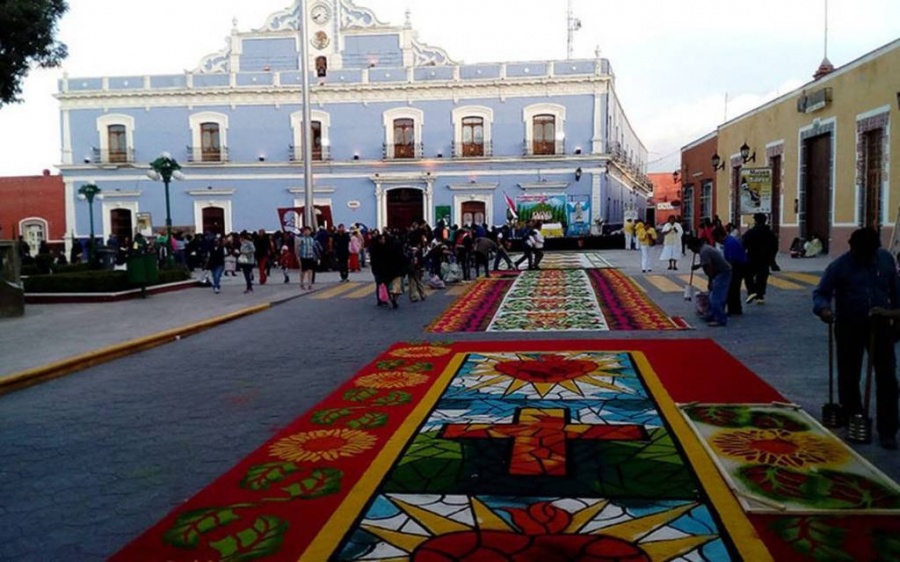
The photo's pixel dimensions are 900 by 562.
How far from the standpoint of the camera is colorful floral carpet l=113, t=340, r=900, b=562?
3928 millimetres

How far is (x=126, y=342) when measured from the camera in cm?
1099

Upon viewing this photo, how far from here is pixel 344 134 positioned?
39.1m

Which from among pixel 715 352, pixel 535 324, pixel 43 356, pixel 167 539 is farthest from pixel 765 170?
pixel 167 539

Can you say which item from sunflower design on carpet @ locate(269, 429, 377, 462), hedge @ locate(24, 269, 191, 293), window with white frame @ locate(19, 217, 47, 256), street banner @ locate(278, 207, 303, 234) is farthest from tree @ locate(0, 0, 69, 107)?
window with white frame @ locate(19, 217, 47, 256)

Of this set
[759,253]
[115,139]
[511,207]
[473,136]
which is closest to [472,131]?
[473,136]

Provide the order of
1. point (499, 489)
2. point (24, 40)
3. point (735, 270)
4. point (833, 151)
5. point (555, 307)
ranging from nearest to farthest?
point (499, 489) → point (735, 270) → point (555, 307) → point (24, 40) → point (833, 151)

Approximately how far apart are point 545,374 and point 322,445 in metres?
3.12

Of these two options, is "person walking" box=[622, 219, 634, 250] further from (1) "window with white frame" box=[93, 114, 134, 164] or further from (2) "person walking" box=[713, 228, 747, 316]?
(1) "window with white frame" box=[93, 114, 134, 164]

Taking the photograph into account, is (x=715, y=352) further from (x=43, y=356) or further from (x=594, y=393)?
(x=43, y=356)

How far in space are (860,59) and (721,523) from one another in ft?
67.8

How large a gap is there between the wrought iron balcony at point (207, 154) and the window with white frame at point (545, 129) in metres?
15.6

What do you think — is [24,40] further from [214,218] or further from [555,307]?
[214,218]

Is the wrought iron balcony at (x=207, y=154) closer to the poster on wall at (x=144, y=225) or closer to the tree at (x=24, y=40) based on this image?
the poster on wall at (x=144, y=225)

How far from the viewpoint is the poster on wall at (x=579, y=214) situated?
37.3 m
